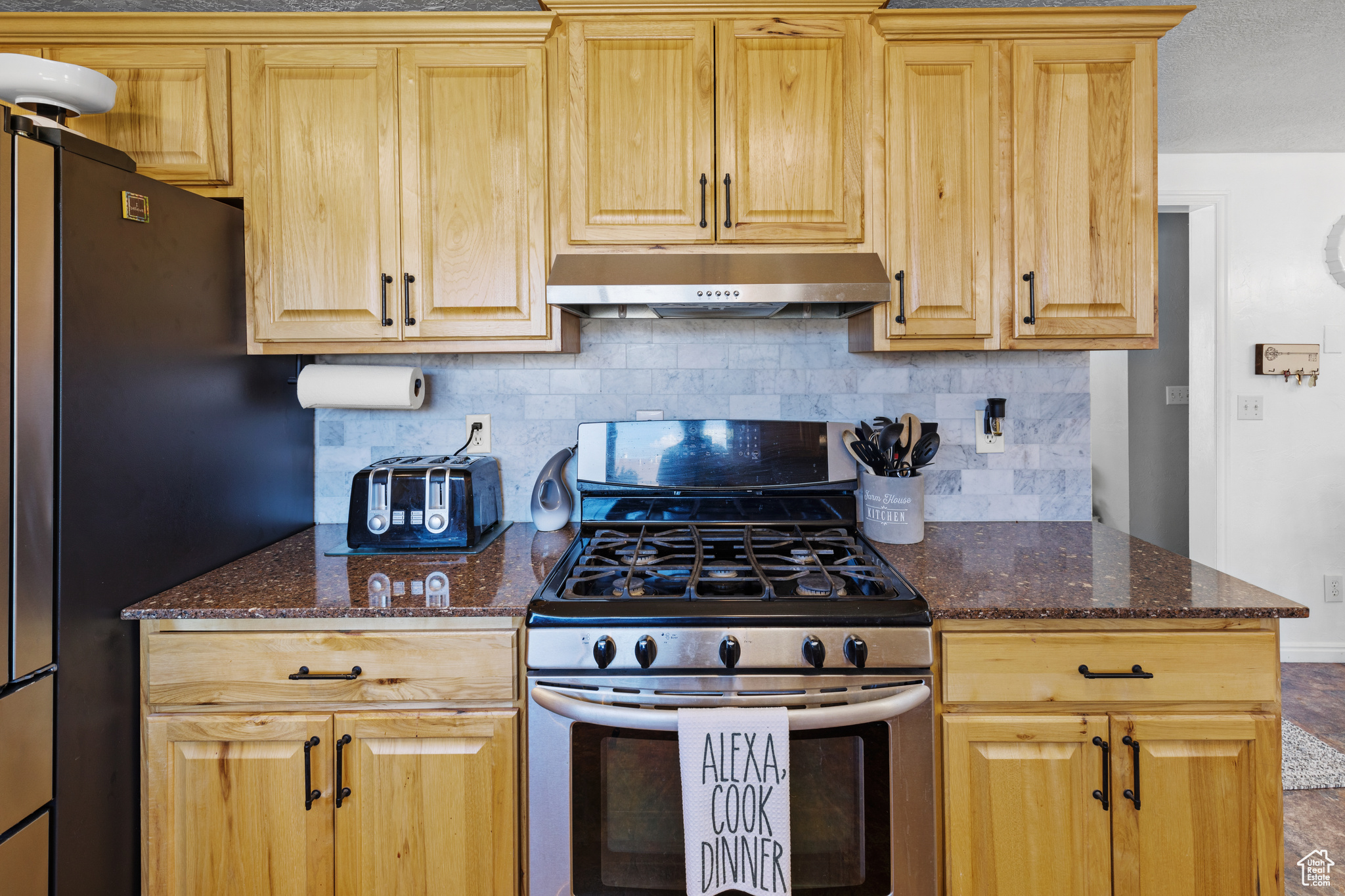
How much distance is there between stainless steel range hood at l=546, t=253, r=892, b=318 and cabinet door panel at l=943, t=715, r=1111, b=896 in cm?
98

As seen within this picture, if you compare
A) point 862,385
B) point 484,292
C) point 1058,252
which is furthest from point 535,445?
point 1058,252

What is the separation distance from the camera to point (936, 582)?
1470 millimetres

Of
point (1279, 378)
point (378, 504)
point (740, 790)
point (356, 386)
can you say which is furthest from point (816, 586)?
point (1279, 378)

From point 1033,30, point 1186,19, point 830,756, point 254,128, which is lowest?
point 830,756

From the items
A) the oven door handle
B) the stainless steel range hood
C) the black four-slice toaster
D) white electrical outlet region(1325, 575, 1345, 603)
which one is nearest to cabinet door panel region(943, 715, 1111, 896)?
the oven door handle

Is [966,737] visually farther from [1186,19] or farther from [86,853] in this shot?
[1186,19]

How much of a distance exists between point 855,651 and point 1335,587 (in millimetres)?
3574

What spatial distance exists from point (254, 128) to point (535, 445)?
1.07 metres

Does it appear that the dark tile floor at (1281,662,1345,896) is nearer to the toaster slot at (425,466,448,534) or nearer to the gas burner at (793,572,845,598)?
the gas burner at (793,572,845,598)

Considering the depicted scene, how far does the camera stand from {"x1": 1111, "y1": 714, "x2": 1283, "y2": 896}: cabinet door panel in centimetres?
130

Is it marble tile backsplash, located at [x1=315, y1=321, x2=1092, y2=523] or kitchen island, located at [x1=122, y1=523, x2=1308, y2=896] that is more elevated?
marble tile backsplash, located at [x1=315, y1=321, x2=1092, y2=523]

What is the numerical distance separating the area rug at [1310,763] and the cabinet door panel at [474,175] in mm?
2972

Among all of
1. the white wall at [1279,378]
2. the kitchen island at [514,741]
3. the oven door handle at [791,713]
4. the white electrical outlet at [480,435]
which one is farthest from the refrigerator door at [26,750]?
the white wall at [1279,378]

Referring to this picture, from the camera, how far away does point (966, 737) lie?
132 centimetres
